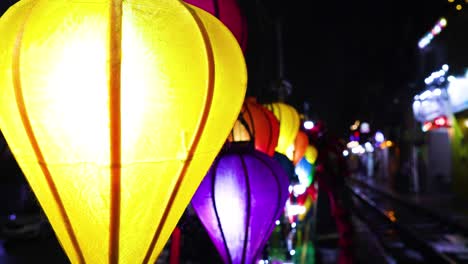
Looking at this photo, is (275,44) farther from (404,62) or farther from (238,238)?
(404,62)

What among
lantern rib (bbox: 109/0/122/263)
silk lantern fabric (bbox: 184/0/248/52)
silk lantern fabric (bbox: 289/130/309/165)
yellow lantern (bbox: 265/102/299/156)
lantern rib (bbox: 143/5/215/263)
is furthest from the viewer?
silk lantern fabric (bbox: 289/130/309/165)

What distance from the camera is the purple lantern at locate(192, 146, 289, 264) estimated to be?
3.13 metres

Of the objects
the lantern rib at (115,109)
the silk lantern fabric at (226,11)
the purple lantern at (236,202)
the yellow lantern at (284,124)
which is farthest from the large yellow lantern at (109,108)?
the yellow lantern at (284,124)

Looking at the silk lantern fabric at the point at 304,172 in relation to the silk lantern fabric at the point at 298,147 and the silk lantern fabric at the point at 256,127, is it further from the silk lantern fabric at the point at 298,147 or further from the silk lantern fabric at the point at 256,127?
the silk lantern fabric at the point at 256,127

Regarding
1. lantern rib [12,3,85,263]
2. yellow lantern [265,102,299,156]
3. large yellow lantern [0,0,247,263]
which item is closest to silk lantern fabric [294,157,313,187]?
yellow lantern [265,102,299,156]

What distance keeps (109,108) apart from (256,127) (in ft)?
8.84

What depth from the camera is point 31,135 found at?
170 centimetres

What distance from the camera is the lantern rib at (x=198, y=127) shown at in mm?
1822

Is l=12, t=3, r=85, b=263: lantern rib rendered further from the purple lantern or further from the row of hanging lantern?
the purple lantern

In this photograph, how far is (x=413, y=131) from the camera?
29.0 m

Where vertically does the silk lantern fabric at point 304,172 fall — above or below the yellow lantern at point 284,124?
below

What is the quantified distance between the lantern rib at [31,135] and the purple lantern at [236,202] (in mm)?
1386

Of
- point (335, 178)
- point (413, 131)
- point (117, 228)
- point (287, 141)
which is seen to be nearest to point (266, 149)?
point (287, 141)

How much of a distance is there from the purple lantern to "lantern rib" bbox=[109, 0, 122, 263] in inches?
56.4
